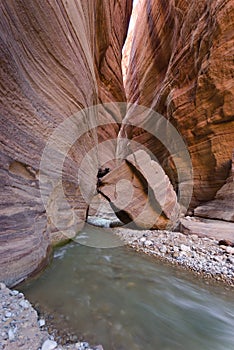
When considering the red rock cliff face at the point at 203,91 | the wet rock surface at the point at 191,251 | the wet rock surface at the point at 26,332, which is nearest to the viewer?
the wet rock surface at the point at 26,332

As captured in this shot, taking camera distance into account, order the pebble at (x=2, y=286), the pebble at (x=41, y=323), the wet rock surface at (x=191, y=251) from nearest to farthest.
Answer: the pebble at (x=41, y=323)
the pebble at (x=2, y=286)
the wet rock surface at (x=191, y=251)

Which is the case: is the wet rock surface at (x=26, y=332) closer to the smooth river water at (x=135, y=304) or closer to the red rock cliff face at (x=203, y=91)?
the smooth river water at (x=135, y=304)

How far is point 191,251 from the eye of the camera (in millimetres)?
3029

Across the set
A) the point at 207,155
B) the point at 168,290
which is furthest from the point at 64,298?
the point at 207,155

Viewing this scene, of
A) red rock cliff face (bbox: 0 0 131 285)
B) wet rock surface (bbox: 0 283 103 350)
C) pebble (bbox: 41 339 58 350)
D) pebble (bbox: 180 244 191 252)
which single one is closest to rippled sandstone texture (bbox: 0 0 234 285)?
red rock cliff face (bbox: 0 0 131 285)

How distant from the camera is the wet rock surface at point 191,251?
254 centimetres

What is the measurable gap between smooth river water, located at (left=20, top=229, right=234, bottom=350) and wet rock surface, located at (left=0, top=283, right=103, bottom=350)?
13cm

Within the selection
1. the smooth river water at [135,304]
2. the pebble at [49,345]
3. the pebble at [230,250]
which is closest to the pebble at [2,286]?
the smooth river water at [135,304]

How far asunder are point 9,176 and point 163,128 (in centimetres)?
641

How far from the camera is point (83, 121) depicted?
4.00m

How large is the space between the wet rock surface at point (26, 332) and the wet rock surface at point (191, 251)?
6.05 feet

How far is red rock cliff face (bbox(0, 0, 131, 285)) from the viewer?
1.85m

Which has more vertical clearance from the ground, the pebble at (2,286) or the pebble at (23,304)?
the pebble at (2,286)

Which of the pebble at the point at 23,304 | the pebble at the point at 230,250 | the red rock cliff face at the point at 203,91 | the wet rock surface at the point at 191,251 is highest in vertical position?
the red rock cliff face at the point at 203,91
